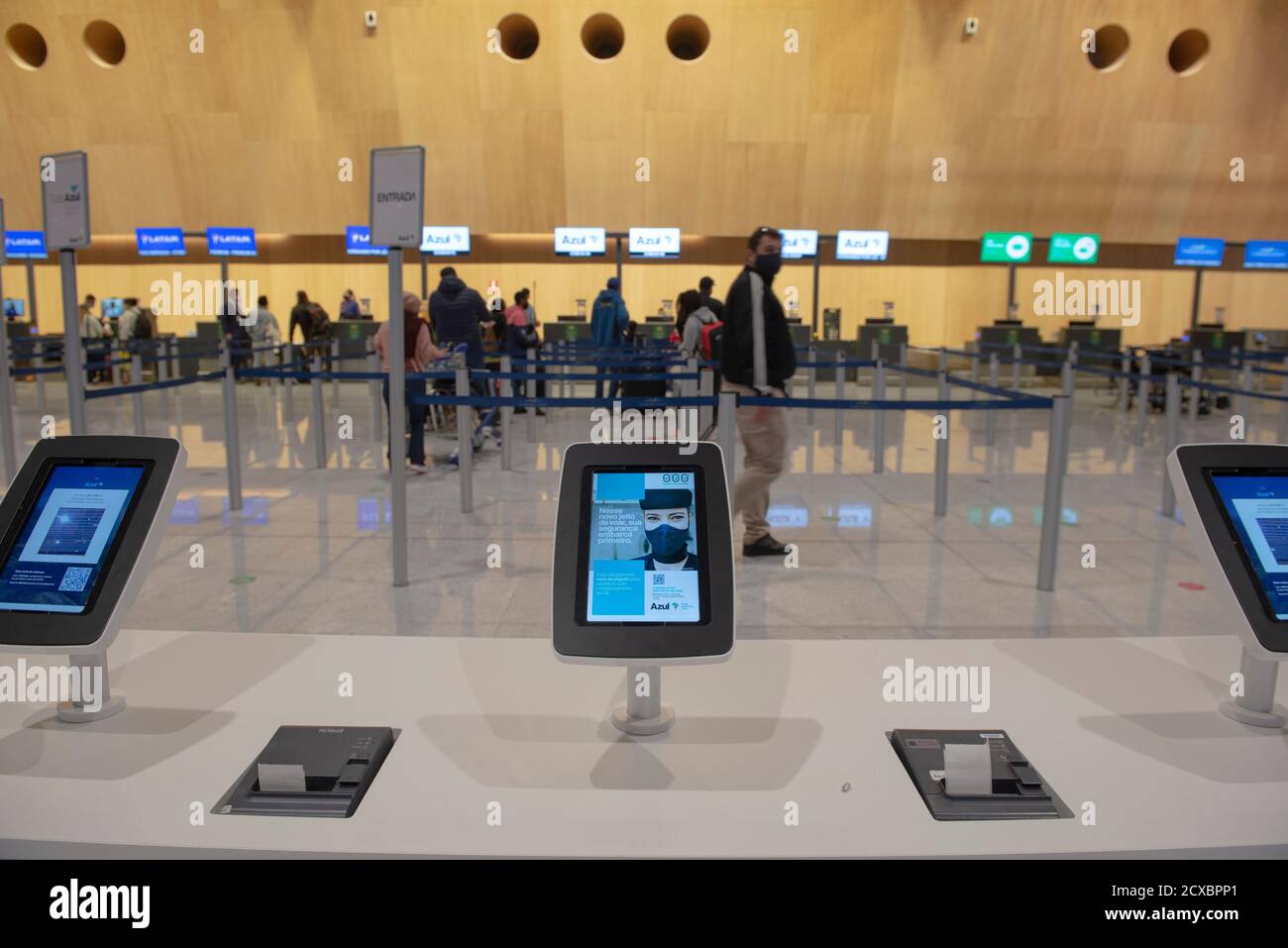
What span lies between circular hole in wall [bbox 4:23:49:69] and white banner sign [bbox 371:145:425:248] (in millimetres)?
19013

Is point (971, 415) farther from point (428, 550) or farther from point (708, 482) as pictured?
point (708, 482)

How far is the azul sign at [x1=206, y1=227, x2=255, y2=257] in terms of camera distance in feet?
63.3

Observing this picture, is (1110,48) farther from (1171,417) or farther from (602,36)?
(1171,417)

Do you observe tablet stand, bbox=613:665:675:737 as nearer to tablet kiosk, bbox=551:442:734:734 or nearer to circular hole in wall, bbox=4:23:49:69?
tablet kiosk, bbox=551:442:734:734

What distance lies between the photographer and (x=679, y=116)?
18609 millimetres

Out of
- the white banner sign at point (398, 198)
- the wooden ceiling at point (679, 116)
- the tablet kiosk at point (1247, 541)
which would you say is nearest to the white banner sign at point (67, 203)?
the white banner sign at point (398, 198)

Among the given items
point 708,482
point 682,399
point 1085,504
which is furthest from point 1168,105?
point 708,482

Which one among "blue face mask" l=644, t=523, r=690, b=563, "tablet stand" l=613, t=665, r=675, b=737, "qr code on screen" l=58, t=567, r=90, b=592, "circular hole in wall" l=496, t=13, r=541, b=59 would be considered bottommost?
"tablet stand" l=613, t=665, r=675, b=737

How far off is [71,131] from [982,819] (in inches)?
888

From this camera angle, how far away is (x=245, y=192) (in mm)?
19391

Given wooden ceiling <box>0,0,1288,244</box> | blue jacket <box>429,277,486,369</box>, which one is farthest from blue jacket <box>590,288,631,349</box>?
wooden ceiling <box>0,0,1288,244</box>

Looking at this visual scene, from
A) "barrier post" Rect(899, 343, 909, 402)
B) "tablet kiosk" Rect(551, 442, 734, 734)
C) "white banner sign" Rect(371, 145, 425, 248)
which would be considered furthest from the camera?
"barrier post" Rect(899, 343, 909, 402)
